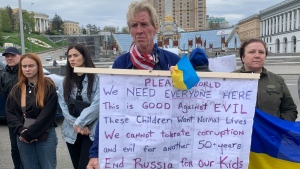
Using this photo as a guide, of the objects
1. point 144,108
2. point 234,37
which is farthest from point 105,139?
point 234,37

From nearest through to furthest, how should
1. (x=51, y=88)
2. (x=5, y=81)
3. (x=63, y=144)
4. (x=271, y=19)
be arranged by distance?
(x=51, y=88) → (x=5, y=81) → (x=63, y=144) → (x=271, y=19)

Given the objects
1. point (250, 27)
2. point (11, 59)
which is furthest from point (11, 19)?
point (11, 59)

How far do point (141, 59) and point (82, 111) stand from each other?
1254 millimetres

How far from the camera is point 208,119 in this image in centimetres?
220

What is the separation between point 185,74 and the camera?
201 centimetres

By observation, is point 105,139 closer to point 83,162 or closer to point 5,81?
point 83,162

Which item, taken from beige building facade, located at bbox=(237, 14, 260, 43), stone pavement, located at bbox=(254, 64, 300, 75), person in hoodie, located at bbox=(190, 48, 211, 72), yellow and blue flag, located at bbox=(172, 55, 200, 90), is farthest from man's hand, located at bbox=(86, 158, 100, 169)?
beige building facade, located at bbox=(237, 14, 260, 43)

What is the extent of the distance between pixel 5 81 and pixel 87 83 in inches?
78.3

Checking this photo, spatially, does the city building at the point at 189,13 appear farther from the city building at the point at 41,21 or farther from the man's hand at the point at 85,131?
the man's hand at the point at 85,131

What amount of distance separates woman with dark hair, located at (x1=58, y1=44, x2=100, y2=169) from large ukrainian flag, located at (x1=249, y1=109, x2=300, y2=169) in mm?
1729

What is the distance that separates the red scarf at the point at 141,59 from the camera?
2338 millimetres

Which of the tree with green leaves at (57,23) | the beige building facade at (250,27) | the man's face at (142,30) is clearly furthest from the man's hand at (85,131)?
the tree with green leaves at (57,23)

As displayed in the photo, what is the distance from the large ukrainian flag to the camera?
2.54 meters

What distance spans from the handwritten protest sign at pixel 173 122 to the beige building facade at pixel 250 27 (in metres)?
109
